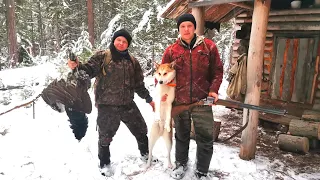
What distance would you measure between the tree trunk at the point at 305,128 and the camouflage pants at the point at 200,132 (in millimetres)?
3196

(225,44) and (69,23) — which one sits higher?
(69,23)

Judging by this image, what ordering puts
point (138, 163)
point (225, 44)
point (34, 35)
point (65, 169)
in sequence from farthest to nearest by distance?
point (34, 35), point (225, 44), point (138, 163), point (65, 169)

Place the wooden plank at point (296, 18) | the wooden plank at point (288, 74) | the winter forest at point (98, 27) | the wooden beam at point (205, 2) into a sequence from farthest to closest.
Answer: the winter forest at point (98, 27), the wooden plank at point (288, 74), the wooden plank at point (296, 18), the wooden beam at point (205, 2)

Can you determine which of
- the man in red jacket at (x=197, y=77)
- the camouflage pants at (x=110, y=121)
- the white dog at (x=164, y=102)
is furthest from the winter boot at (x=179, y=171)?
the camouflage pants at (x=110, y=121)

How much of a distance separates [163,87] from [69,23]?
24552 mm

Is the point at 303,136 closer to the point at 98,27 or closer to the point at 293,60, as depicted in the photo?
the point at 293,60

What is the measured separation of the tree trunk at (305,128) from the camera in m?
5.73

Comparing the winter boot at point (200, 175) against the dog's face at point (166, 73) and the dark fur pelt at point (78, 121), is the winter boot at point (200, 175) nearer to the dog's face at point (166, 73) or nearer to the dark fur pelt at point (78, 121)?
the dog's face at point (166, 73)

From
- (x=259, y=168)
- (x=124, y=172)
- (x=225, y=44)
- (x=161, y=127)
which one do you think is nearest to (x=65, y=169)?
(x=124, y=172)

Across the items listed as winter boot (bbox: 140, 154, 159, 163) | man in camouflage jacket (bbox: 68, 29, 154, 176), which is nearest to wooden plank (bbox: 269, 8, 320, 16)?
man in camouflage jacket (bbox: 68, 29, 154, 176)

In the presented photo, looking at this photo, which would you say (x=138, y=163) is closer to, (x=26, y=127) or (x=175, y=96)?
(x=175, y=96)

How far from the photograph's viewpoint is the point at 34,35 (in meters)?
31.1

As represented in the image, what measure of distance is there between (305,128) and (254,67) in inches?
96.7

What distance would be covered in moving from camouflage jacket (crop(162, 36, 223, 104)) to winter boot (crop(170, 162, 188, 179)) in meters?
1.13
